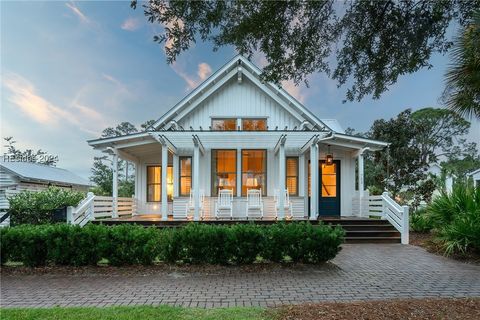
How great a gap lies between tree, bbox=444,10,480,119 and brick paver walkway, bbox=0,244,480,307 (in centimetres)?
385

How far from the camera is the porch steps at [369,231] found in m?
11.1

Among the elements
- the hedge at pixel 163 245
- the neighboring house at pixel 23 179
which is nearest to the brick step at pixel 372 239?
the hedge at pixel 163 245

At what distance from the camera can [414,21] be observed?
18.9 ft

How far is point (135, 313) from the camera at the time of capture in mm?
4562

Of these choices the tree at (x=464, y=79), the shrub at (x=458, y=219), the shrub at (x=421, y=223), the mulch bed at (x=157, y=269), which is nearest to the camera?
the tree at (x=464, y=79)

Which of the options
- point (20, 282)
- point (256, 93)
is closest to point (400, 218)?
point (256, 93)

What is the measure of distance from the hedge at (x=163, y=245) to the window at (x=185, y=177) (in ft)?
20.5

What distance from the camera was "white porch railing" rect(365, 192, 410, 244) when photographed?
36.1 ft

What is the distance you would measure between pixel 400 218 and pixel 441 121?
24819 millimetres

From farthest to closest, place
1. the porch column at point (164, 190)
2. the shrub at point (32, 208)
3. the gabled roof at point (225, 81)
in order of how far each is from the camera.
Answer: the gabled roof at point (225, 81)
the shrub at point (32, 208)
the porch column at point (164, 190)

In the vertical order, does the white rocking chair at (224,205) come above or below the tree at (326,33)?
below

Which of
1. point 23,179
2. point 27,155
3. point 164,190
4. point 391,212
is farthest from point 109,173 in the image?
point 391,212

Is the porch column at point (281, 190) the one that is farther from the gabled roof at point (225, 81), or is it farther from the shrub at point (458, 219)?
the shrub at point (458, 219)

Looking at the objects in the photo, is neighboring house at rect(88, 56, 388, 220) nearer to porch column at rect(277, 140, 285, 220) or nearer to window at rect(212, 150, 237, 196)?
window at rect(212, 150, 237, 196)
